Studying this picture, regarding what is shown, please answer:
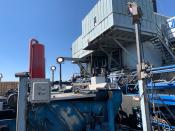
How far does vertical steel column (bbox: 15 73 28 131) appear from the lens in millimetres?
2957

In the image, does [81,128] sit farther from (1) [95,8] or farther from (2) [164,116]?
(1) [95,8]

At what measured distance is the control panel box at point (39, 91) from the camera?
3.11 m

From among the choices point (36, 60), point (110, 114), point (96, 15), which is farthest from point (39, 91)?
point (96, 15)

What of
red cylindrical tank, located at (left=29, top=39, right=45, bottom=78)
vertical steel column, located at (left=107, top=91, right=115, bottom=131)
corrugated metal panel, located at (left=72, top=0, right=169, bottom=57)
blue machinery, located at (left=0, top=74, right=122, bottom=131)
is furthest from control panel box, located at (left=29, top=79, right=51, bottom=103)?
corrugated metal panel, located at (left=72, top=0, right=169, bottom=57)

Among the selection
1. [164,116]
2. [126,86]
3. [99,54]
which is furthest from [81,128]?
[99,54]

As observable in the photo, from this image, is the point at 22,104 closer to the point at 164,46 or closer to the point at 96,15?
the point at 164,46

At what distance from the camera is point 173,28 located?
1511cm

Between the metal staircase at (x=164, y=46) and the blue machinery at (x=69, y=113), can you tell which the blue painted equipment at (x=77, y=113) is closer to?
the blue machinery at (x=69, y=113)

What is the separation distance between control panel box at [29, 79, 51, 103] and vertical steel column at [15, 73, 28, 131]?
0.11 meters

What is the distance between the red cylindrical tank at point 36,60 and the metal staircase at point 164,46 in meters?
13.3

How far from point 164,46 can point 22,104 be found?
46.4ft

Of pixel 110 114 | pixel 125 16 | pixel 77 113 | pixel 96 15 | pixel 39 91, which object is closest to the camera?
pixel 39 91

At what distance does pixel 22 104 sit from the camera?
9.89 ft

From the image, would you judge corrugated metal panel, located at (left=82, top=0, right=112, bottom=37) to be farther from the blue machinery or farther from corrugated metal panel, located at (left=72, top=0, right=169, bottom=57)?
the blue machinery
